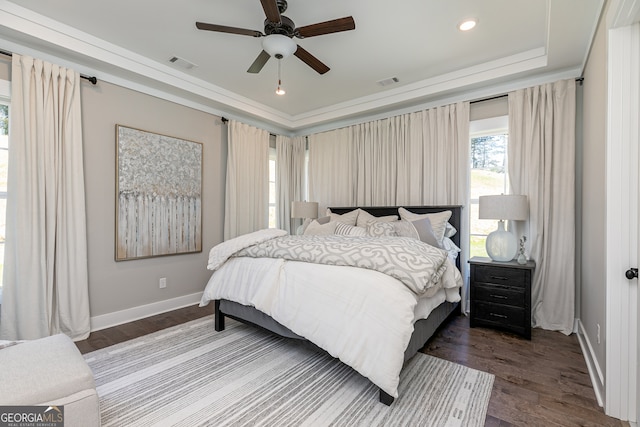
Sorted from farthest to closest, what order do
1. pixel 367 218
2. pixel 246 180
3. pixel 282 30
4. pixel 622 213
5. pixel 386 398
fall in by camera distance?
pixel 246 180 < pixel 367 218 < pixel 282 30 < pixel 386 398 < pixel 622 213

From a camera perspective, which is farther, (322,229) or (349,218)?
(349,218)

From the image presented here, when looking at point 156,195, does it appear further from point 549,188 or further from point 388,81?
point 549,188

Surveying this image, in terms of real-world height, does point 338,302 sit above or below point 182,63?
below

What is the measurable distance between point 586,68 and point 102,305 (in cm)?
523

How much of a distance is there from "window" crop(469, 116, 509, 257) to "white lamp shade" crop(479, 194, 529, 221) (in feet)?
1.82

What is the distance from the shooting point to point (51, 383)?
122 centimetres

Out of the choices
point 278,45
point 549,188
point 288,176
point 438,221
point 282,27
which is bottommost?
point 438,221

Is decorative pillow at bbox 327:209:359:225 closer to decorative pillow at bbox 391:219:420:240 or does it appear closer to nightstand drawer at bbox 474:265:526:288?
decorative pillow at bbox 391:219:420:240

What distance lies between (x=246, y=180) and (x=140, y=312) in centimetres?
214

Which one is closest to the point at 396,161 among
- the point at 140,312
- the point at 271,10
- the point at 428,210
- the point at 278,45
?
the point at 428,210

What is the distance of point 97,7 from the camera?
231 centimetres

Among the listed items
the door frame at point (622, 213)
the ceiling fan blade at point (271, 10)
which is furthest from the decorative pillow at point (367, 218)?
the ceiling fan blade at point (271, 10)

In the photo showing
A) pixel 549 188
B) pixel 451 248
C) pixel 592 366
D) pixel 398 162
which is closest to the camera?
pixel 592 366

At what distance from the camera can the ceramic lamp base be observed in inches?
115
